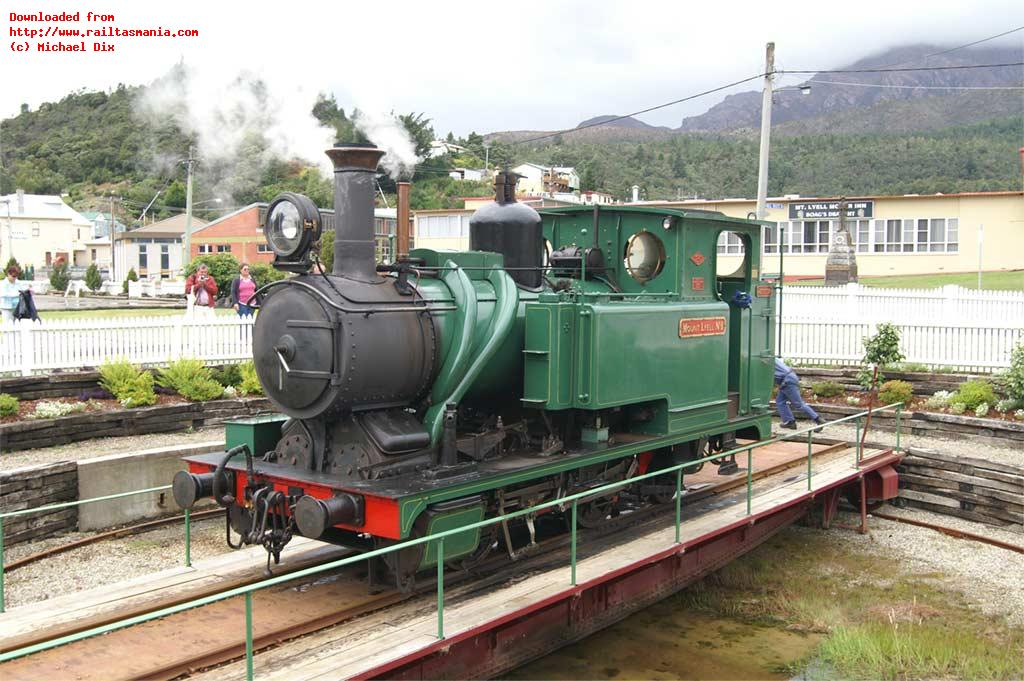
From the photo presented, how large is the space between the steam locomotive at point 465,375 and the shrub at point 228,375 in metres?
6.63

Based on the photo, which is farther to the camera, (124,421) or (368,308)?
(124,421)

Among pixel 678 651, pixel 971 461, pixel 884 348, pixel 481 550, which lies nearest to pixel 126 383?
pixel 481 550

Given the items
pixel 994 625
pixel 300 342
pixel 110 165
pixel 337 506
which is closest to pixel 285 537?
pixel 337 506

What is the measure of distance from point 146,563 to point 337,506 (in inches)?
141

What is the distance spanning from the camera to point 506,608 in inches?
254

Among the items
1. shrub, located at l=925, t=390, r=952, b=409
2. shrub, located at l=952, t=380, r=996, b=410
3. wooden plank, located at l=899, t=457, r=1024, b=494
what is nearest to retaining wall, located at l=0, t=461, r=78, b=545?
wooden plank, located at l=899, t=457, r=1024, b=494

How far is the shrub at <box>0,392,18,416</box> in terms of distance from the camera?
447 inches

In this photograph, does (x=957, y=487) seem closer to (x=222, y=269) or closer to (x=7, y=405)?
(x=7, y=405)

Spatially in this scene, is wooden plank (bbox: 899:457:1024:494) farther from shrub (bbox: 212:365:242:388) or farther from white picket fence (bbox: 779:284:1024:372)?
shrub (bbox: 212:365:242:388)

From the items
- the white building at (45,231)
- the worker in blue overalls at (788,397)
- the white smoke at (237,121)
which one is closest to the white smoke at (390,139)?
the white smoke at (237,121)

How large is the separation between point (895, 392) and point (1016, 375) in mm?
1771

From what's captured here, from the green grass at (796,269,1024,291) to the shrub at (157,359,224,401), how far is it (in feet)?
73.5

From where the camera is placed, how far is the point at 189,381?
1326cm

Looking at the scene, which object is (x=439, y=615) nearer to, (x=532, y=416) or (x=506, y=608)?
(x=506, y=608)
